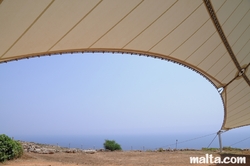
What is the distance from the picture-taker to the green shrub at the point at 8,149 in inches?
401

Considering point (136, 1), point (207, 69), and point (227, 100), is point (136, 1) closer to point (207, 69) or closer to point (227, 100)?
point (207, 69)

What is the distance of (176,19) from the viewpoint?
4.71 m

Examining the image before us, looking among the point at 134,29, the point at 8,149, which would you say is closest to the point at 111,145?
the point at 8,149

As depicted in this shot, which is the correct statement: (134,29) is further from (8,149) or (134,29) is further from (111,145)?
(111,145)

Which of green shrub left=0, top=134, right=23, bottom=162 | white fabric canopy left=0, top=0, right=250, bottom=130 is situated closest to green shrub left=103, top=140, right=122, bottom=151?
green shrub left=0, top=134, right=23, bottom=162

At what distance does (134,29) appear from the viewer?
15.0ft

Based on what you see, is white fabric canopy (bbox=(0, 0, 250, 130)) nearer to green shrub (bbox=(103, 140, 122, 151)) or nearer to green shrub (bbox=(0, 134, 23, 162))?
green shrub (bbox=(0, 134, 23, 162))

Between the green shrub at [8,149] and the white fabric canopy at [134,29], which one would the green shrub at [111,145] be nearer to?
the green shrub at [8,149]

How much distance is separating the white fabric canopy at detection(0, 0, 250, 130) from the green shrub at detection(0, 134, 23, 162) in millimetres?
8077

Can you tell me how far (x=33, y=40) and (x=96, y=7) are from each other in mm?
1116

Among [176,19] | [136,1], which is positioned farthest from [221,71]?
[136,1]

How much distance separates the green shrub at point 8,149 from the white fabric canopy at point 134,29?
26.5 feet

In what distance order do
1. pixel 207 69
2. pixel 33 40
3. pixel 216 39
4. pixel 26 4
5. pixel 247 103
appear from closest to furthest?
pixel 26 4 < pixel 33 40 < pixel 216 39 < pixel 207 69 < pixel 247 103

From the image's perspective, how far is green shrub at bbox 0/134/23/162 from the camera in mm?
10177
